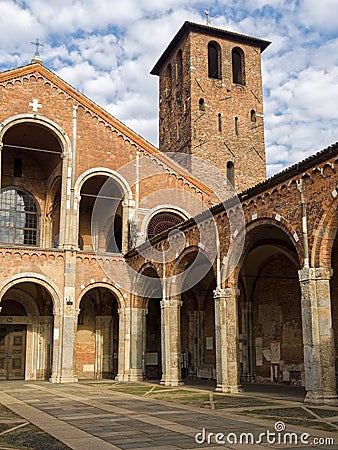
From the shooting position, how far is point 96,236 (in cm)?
2756

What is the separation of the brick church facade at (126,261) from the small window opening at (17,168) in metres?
0.05

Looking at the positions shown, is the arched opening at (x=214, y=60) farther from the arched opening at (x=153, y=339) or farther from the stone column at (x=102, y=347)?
the stone column at (x=102, y=347)

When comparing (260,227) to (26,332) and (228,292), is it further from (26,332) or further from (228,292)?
(26,332)

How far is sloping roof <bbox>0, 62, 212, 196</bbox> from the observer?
2388 centimetres

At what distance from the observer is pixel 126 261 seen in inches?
941

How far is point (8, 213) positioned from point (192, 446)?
67.4 ft

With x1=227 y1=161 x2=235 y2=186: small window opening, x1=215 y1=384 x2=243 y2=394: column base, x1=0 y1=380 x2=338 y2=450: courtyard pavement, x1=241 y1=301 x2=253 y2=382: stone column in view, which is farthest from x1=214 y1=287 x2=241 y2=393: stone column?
x1=227 y1=161 x2=235 y2=186: small window opening

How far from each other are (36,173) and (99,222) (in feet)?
12.9

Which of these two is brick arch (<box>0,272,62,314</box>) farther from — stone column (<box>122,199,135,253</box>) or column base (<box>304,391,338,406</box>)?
column base (<box>304,391,338,406</box>)

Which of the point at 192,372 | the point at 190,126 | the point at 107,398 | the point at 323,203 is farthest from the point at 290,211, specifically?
Answer: the point at 190,126

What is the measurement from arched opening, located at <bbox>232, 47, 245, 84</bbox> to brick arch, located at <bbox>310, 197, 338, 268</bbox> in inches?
931

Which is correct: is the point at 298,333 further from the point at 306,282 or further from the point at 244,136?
the point at 244,136

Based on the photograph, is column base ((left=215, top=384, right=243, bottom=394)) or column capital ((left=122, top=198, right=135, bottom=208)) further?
column capital ((left=122, top=198, right=135, bottom=208))

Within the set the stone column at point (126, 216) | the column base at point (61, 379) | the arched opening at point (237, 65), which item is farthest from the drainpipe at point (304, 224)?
the arched opening at point (237, 65)
